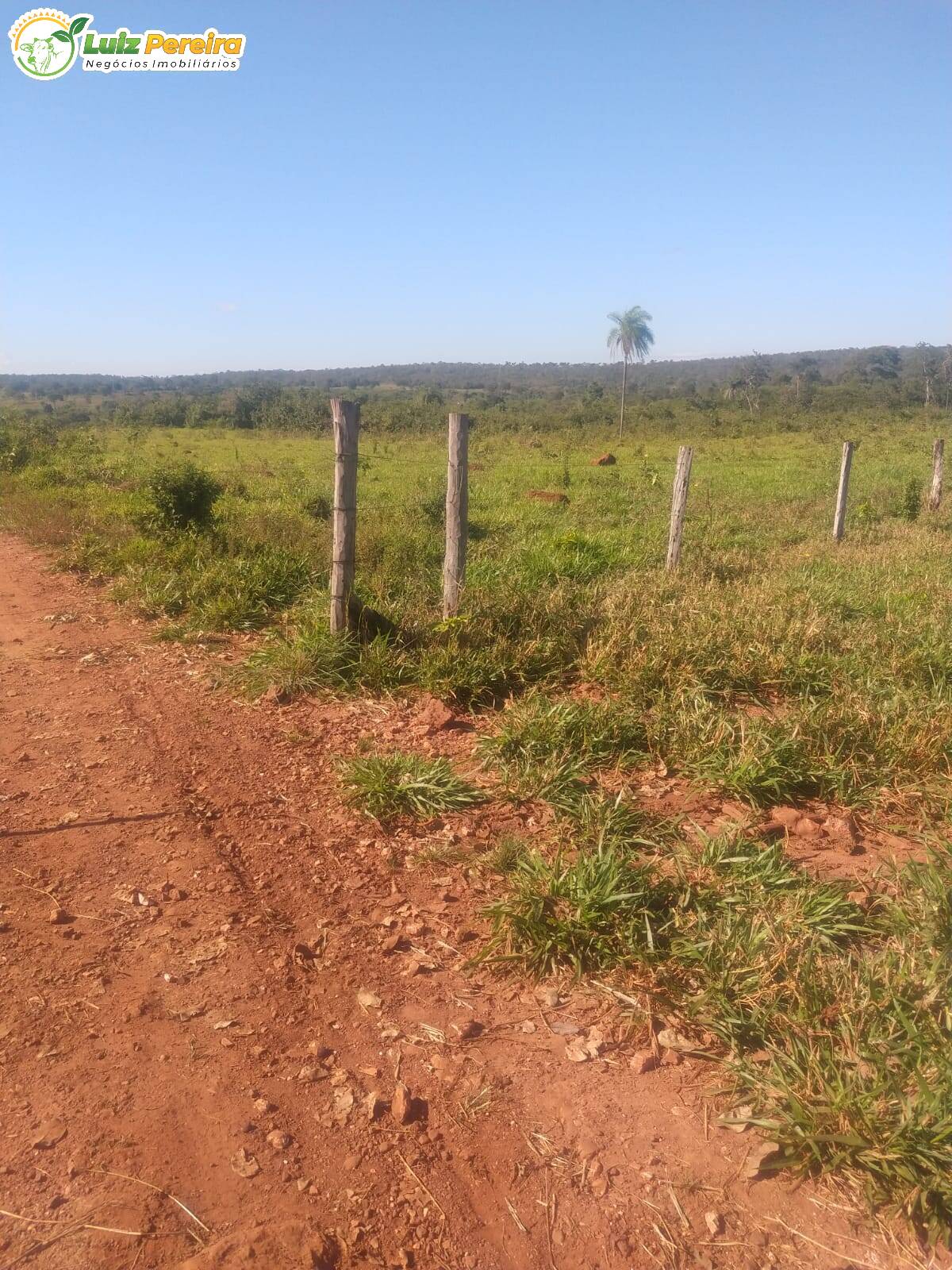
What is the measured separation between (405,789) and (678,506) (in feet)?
16.0

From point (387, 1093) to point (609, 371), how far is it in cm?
13183

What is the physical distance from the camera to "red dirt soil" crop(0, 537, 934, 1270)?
2.04 m

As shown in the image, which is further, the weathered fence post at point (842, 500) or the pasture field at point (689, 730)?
the weathered fence post at point (842, 500)

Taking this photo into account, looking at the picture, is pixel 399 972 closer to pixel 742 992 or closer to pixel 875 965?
pixel 742 992

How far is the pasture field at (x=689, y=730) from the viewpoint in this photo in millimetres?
2498

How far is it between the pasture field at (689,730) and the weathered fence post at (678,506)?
0.74ft

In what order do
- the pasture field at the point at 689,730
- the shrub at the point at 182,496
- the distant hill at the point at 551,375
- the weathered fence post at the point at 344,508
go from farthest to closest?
the distant hill at the point at 551,375 < the shrub at the point at 182,496 < the weathered fence post at the point at 344,508 < the pasture field at the point at 689,730

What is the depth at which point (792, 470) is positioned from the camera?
18250 millimetres

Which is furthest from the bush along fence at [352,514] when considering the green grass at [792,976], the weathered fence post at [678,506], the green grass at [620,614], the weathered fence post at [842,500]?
the weathered fence post at [842,500]

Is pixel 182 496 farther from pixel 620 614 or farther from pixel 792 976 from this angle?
pixel 792 976

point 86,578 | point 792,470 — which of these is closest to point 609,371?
point 792,470

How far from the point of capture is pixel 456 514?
18.8 feet

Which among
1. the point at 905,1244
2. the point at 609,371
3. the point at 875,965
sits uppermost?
the point at 609,371

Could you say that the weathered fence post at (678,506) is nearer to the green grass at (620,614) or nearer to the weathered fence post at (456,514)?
the green grass at (620,614)
